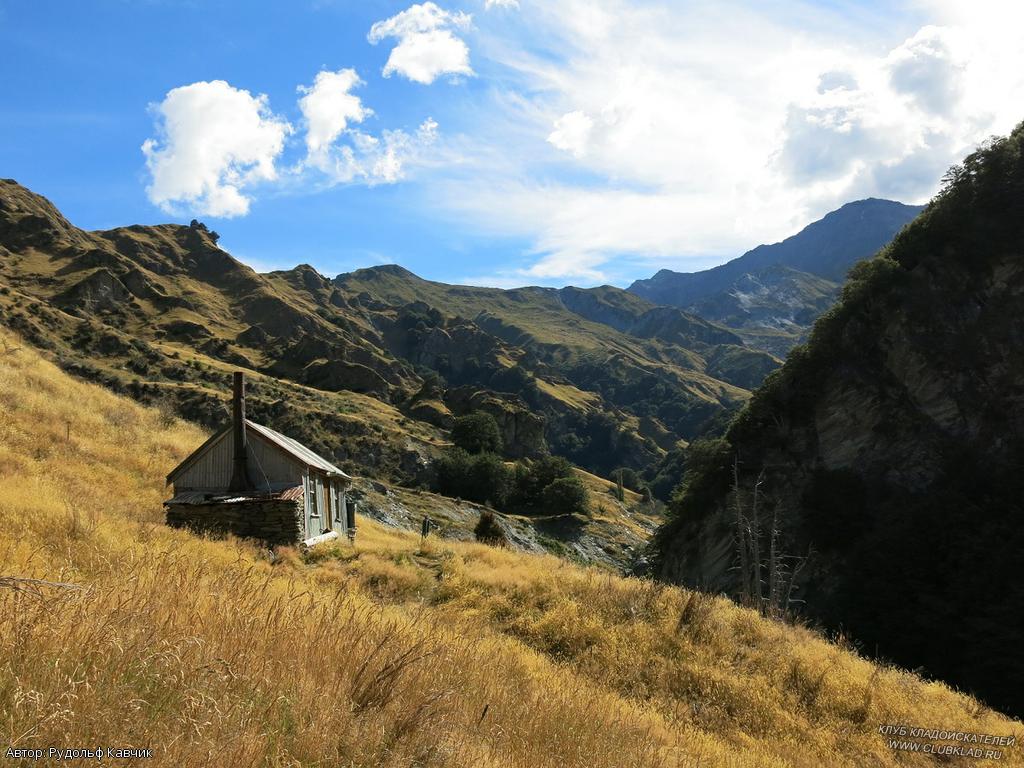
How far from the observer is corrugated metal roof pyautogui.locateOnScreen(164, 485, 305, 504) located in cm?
2111

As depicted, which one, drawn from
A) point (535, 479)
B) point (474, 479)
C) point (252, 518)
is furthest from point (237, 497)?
point (535, 479)

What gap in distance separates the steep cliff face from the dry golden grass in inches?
902

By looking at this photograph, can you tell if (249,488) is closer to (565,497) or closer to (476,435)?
(565,497)

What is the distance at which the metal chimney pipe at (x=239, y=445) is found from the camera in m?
23.1

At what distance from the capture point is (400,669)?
15.0ft

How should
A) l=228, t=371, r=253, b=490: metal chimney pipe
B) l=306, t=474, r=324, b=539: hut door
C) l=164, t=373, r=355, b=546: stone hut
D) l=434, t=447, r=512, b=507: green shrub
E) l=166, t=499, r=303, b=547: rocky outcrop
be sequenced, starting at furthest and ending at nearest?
l=434, t=447, r=512, b=507: green shrub < l=306, t=474, r=324, b=539: hut door < l=228, t=371, r=253, b=490: metal chimney pipe < l=164, t=373, r=355, b=546: stone hut < l=166, t=499, r=303, b=547: rocky outcrop

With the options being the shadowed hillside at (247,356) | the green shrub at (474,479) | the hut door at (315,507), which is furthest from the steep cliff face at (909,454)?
the shadowed hillside at (247,356)

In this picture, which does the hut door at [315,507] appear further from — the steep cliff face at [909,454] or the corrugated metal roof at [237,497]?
the steep cliff face at [909,454]

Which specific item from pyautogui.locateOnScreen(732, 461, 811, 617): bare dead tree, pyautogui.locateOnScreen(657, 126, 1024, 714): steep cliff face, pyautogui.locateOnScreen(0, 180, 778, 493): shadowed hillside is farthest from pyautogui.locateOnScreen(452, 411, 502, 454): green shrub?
pyautogui.locateOnScreen(732, 461, 811, 617): bare dead tree

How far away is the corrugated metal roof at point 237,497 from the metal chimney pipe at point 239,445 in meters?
0.73

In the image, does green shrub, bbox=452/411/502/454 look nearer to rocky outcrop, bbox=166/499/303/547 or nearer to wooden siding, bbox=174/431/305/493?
wooden siding, bbox=174/431/305/493

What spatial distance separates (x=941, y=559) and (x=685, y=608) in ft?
104

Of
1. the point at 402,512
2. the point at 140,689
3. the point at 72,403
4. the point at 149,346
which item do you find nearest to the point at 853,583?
the point at 402,512

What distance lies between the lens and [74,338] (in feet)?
268
